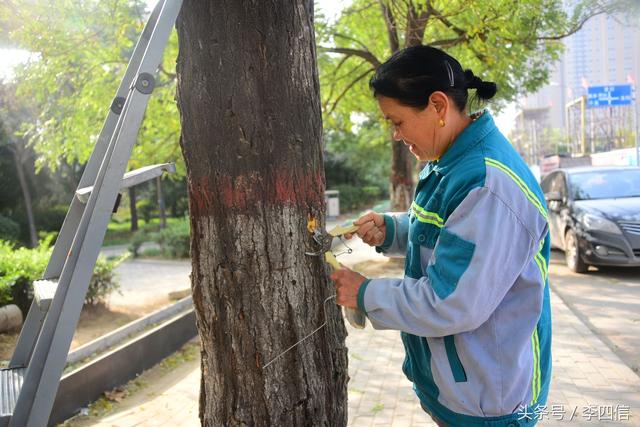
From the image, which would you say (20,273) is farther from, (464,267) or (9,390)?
(464,267)

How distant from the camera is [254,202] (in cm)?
209

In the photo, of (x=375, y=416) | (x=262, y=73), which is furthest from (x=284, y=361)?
(x=375, y=416)

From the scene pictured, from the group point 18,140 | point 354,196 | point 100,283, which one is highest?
point 18,140

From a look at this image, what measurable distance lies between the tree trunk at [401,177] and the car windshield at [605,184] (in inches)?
115

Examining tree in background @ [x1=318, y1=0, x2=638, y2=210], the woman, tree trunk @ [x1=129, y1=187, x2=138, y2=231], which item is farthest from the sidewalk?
tree trunk @ [x1=129, y1=187, x2=138, y2=231]

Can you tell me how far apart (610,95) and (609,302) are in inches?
1266

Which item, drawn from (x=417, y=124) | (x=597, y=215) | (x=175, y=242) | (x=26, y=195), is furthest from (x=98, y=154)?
(x=26, y=195)

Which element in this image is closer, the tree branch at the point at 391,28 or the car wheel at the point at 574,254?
the car wheel at the point at 574,254

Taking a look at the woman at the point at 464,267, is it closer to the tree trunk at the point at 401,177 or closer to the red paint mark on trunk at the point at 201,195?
the red paint mark on trunk at the point at 201,195

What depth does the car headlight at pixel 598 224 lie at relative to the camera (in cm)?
851

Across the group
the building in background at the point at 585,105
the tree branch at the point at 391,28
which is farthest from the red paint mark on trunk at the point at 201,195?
the building in background at the point at 585,105

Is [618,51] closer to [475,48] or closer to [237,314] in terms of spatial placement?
[475,48]

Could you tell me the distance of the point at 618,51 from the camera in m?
44.1

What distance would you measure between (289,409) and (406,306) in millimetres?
757
